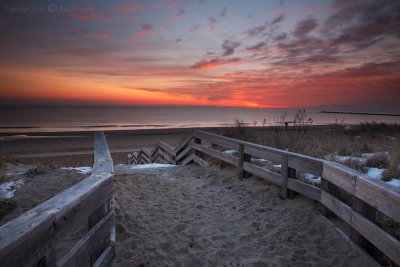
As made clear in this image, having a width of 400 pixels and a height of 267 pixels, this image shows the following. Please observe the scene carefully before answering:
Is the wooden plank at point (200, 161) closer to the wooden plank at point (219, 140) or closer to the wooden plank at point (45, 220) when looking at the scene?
the wooden plank at point (219, 140)

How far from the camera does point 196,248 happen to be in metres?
4.07

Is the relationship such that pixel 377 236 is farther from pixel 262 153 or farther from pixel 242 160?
pixel 242 160

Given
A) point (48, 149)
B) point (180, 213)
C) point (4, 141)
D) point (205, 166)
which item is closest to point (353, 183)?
point (180, 213)

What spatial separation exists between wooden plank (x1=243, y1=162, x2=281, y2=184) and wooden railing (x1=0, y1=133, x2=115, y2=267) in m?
3.28

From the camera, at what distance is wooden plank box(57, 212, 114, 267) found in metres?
2.13

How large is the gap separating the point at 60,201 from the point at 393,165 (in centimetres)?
571

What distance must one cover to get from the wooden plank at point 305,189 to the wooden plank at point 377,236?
1.02 metres

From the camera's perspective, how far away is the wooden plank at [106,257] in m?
2.89

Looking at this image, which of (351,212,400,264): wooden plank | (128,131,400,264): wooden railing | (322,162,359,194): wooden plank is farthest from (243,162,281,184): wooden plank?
(351,212,400,264): wooden plank

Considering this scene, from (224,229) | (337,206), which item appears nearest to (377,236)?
(337,206)

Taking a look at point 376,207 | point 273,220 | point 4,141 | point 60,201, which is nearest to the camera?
point 60,201

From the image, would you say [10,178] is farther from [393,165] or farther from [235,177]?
[393,165]

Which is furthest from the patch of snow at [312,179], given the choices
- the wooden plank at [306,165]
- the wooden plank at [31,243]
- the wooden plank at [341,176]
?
the wooden plank at [31,243]

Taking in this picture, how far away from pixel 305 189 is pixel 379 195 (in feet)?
5.88
